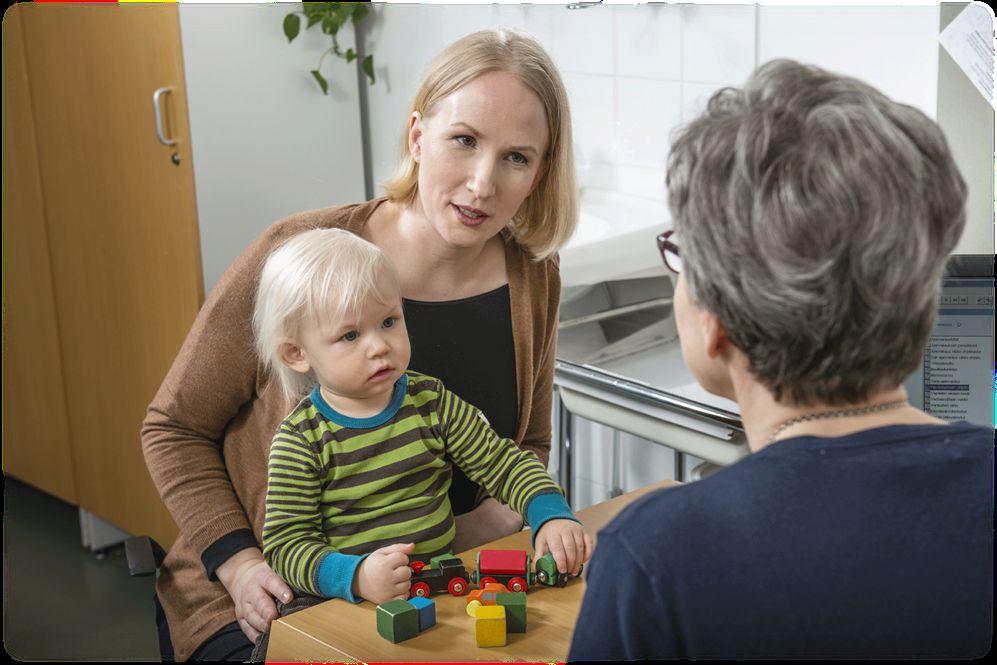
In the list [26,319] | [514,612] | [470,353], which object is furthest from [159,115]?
[514,612]

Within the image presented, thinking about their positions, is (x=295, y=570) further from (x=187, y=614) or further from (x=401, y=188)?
(x=401, y=188)

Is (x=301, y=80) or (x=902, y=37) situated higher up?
(x=902, y=37)

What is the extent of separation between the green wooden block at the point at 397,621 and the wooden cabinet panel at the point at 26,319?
2.32 m

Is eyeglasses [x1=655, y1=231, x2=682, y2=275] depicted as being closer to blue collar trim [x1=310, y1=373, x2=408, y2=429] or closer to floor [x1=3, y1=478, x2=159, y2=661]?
blue collar trim [x1=310, y1=373, x2=408, y2=429]

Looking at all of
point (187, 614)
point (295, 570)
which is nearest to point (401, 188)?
point (295, 570)

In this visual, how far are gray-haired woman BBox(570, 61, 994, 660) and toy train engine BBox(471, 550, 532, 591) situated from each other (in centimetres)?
47

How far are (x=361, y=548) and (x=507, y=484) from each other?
0.23m

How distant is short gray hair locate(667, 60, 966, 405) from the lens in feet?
2.54

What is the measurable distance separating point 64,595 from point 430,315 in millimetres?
1911

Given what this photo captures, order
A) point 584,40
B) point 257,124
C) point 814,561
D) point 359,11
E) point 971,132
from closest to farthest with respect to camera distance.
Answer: point 814,561 < point 971,132 < point 584,40 < point 257,124 < point 359,11

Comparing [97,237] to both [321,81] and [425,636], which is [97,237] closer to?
[321,81]

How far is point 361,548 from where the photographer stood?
1.37 m

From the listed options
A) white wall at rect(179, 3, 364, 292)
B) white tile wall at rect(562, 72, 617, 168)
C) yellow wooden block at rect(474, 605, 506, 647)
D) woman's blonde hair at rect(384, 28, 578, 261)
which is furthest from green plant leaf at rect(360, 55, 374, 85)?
yellow wooden block at rect(474, 605, 506, 647)

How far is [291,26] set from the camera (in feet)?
9.43
